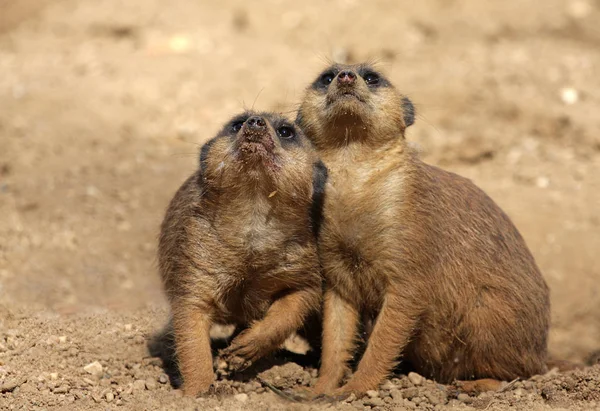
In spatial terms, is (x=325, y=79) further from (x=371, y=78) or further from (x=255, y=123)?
(x=255, y=123)

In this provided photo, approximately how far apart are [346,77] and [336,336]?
1.77m

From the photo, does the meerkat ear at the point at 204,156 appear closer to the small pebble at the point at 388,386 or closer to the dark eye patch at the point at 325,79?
the dark eye patch at the point at 325,79

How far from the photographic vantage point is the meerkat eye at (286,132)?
571 centimetres

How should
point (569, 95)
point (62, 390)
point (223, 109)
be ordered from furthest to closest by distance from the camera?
point (569, 95) < point (223, 109) < point (62, 390)

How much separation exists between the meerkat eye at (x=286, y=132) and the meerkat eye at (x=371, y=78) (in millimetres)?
726

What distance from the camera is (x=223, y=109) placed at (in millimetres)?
10953

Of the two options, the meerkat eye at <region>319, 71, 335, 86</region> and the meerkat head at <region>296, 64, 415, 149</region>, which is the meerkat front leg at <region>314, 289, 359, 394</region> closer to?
the meerkat head at <region>296, 64, 415, 149</region>

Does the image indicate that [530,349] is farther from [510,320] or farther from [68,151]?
[68,151]

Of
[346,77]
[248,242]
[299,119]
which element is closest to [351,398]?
[248,242]

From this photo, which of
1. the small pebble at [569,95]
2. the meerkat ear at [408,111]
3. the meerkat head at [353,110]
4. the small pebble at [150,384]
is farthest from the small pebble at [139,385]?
the small pebble at [569,95]

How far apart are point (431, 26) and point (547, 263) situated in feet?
18.6

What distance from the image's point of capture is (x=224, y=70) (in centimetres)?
1166

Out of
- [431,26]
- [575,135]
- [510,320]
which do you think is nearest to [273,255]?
[510,320]

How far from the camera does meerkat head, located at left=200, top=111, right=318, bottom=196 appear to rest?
5.43 metres
